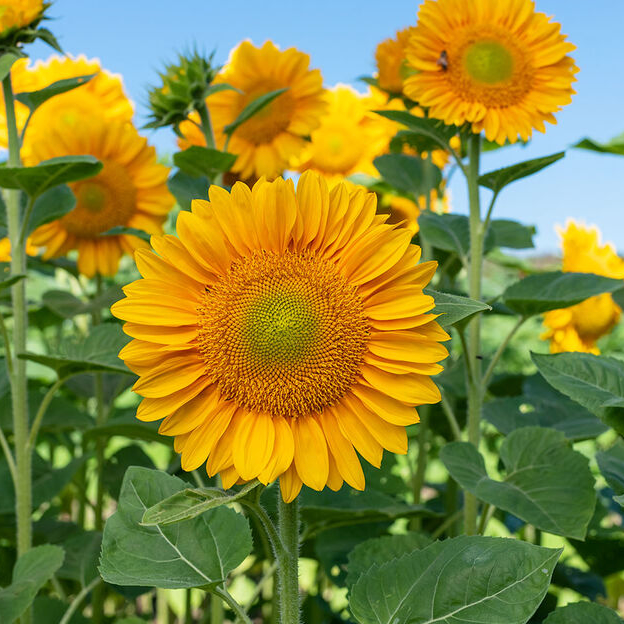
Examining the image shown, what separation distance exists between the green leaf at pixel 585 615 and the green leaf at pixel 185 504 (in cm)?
49

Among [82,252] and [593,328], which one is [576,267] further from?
[82,252]

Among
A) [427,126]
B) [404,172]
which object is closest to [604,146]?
[427,126]

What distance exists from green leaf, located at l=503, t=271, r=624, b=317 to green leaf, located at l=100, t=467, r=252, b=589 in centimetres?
69

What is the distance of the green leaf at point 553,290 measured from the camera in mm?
1372

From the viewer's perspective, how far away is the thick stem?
0.86m

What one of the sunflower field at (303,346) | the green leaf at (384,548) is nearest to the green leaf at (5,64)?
the sunflower field at (303,346)

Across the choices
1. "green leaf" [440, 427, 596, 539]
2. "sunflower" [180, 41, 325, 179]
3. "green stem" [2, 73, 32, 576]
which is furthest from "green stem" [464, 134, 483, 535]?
"green stem" [2, 73, 32, 576]

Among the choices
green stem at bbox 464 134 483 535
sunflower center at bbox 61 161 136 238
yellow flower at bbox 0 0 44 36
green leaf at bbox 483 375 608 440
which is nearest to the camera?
yellow flower at bbox 0 0 44 36

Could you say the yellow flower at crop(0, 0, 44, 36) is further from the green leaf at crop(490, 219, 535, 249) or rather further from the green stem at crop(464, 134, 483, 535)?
the green leaf at crop(490, 219, 535, 249)

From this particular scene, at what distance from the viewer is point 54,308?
1.84 meters

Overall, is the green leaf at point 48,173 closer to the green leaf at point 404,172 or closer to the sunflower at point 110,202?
the sunflower at point 110,202

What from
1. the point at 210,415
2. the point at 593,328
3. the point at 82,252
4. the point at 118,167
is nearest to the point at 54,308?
the point at 82,252

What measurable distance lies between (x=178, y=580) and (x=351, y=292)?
0.37 meters

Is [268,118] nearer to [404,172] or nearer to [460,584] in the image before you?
[404,172]
